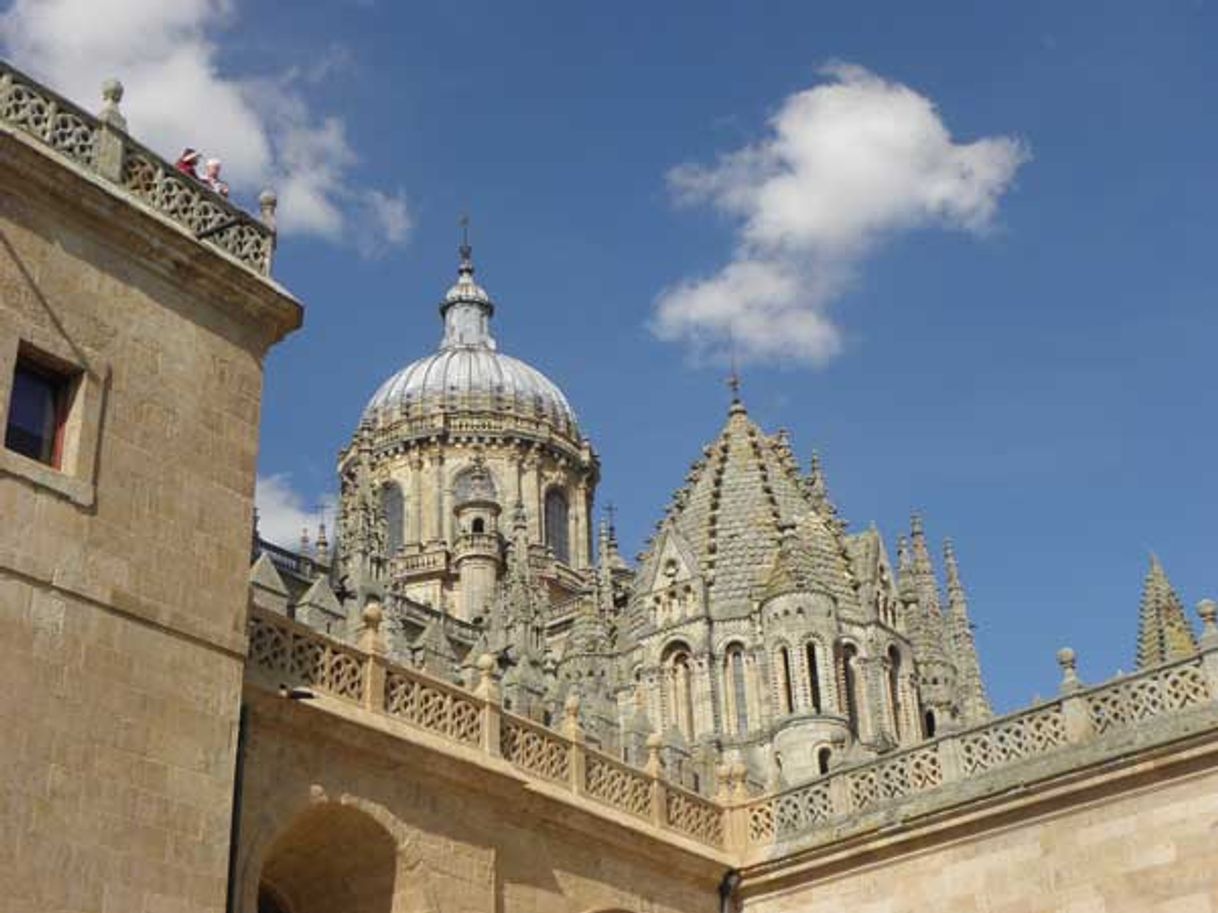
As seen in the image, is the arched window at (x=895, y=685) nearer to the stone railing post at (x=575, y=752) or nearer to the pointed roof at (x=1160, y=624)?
the pointed roof at (x=1160, y=624)

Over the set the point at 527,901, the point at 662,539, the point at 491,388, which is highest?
the point at 491,388

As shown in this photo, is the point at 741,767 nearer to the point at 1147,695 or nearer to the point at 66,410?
the point at 1147,695

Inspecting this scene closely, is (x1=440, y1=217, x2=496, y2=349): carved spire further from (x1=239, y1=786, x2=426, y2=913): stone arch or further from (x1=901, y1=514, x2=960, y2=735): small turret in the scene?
(x1=239, y1=786, x2=426, y2=913): stone arch

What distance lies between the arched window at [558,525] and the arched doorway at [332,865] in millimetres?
40873

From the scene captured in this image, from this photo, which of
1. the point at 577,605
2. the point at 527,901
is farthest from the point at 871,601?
the point at 527,901

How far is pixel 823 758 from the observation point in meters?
37.1

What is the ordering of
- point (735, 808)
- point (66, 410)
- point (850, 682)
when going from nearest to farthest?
point (66, 410), point (735, 808), point (850, 682)

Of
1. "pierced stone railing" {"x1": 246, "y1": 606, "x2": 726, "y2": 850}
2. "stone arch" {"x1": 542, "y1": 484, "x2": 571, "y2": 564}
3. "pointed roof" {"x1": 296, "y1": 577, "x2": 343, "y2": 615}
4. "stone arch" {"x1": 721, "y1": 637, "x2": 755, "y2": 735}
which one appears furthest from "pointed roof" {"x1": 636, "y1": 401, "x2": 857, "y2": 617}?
"pierced stone railing" {"x1": 246, "y1": 606, "x2": 726, "y2": 850}

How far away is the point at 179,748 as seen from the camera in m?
13.3

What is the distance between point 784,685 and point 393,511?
2297cm

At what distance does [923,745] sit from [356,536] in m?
28.8

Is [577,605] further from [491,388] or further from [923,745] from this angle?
[923,745]

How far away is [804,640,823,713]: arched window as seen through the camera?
1522 inches

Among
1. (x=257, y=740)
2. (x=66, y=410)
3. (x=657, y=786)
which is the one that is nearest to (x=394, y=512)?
(x=657, y=786)
